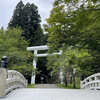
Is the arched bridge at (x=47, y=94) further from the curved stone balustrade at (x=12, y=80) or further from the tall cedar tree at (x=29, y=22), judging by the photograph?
the tall cedar tree at (x=29, y=22)

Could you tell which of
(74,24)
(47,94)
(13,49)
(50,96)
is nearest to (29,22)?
(13,49)

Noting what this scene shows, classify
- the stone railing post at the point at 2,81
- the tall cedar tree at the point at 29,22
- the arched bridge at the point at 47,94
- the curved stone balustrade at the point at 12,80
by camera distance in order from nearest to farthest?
1. the stone railing post at the point at 2,81
2. the arched bridge at the point at 47,94
3. the curved stone balustrade at the point at 12,80
4. the tall cedar tree at the point at 29,22

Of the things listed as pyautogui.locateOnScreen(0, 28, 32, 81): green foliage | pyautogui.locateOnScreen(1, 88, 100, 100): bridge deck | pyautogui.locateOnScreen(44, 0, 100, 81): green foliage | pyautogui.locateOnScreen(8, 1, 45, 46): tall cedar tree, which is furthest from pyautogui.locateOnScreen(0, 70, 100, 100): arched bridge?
pyautogui.locateOnScreen(8, 1, 45, 46): tall cedar tree

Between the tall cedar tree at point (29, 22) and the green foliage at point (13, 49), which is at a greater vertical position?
the tall cedar tree at point (29, 22)

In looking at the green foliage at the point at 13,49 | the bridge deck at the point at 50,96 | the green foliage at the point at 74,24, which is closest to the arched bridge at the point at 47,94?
the bridge deck at the point at 50,96

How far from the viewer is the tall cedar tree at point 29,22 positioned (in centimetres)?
2814

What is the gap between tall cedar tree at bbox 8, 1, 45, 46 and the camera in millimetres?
28141

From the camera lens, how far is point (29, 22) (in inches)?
1197

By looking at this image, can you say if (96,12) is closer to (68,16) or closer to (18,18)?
(68,16)

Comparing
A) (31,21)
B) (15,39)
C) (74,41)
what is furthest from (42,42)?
(74,41)

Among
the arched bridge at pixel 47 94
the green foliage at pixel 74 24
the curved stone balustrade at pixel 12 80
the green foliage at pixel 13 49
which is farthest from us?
the green foliage at pixel 13 49

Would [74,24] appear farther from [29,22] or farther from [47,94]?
[29,22]

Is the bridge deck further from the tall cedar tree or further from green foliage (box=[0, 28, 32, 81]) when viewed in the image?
the tall cedar tree

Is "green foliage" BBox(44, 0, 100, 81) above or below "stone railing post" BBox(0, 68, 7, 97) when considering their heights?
above
